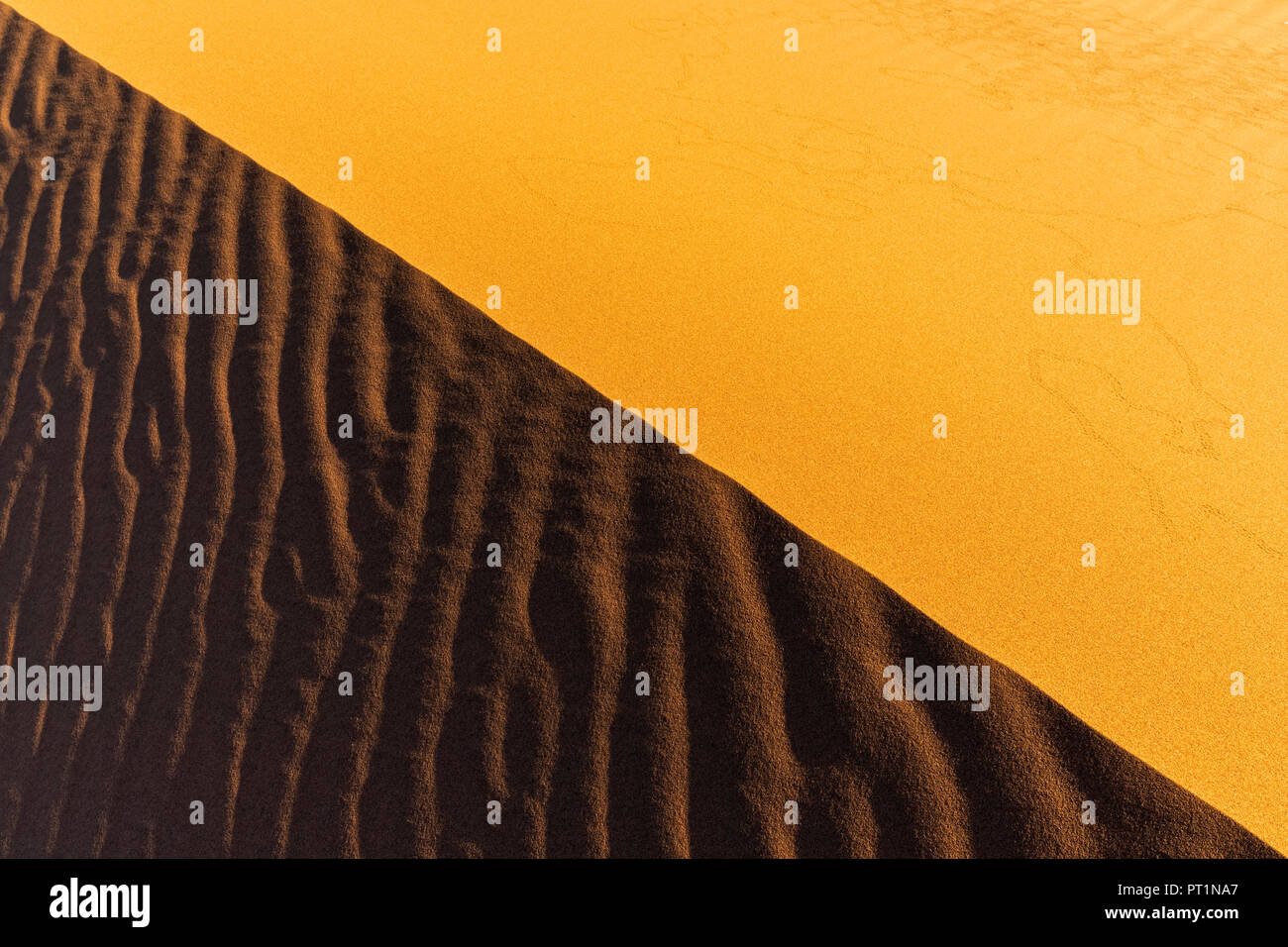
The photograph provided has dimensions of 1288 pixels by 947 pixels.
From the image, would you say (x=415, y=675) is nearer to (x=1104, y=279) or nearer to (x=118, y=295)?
(x=118, y=295)

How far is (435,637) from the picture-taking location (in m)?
3.00

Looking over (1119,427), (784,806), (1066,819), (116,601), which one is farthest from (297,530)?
(1119,427)

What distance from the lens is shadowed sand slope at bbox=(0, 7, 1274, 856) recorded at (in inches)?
105

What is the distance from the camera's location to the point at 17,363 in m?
4.00

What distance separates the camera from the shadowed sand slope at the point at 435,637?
2.67 m
